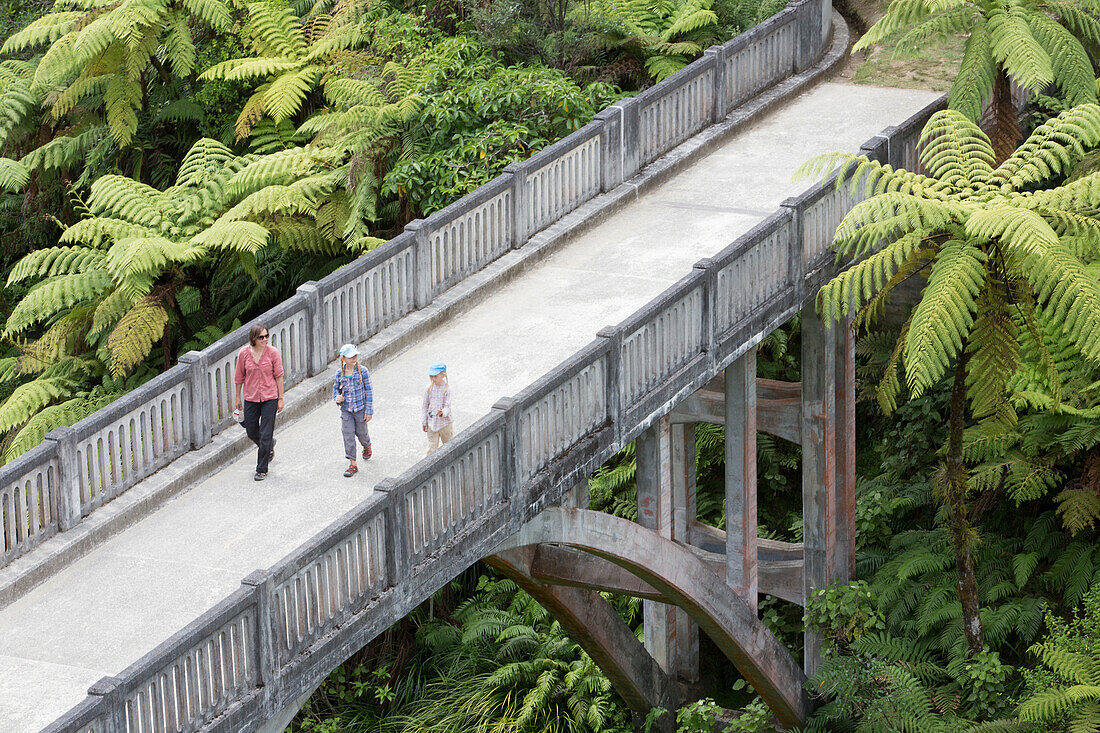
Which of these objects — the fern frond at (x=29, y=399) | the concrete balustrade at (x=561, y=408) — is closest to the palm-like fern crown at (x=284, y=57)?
the fern frond at (x=29, y=399)

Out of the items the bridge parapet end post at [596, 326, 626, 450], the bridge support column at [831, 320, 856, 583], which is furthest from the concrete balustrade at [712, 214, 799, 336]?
the bridge support column at [831, 320, 856, 583]

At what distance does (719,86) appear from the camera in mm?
19766

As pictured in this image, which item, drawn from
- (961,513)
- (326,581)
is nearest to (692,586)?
(961,513)

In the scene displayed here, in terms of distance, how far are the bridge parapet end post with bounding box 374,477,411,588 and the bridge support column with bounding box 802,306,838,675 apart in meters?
7.43

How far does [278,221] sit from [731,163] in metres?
6.58

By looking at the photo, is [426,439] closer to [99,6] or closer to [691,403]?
[691,403]

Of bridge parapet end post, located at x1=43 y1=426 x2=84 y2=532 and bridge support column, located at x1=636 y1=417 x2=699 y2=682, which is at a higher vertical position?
bridge parapet end post, located at x1=43 y1=426 x2=84 y2=532

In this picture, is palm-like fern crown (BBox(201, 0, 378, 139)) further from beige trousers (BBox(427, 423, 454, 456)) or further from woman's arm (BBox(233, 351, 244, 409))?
beige trousers (BBox(427, 423, 454, 456))

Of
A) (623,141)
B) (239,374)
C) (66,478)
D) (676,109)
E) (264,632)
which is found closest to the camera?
(264,632)

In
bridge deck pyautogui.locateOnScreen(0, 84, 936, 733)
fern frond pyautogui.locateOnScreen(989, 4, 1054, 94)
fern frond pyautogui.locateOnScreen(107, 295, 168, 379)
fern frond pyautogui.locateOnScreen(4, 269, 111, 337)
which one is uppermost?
fern frond pyautogui.locateOnScreen(989, 4, 1054, 94)

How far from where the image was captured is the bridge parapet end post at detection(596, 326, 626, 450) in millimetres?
13102

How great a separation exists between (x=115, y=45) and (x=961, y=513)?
1528cm

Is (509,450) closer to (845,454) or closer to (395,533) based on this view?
(395,533)

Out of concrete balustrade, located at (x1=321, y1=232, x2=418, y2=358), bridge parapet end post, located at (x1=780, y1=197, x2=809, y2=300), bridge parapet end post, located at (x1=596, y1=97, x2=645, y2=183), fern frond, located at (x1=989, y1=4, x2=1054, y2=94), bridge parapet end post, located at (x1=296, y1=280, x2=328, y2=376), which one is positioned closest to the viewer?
bridge parapet end post, located at (x1=296, y1=280, x2=328, y2=376)
